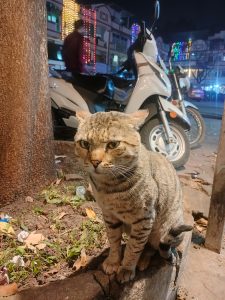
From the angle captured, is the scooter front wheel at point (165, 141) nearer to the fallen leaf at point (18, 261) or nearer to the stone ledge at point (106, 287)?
the stone ledge at point (106, 287)

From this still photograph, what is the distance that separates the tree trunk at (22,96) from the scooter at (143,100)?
5.47 feet

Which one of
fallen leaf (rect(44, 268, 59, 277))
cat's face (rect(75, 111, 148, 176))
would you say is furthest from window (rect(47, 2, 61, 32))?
fallen leaf (rect(44, 268, 59, 277))

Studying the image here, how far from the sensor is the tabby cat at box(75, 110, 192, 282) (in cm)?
181

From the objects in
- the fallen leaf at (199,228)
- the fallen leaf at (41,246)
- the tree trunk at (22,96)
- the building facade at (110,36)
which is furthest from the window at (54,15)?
the fallen leaf at (41,246)

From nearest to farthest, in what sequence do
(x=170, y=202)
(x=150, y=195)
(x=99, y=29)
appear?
(x=150, y=195) < (x=170, y=202) < (x=99, y=29)

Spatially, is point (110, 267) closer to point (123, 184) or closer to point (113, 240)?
point (113, 240)

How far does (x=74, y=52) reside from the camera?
20.7 feet

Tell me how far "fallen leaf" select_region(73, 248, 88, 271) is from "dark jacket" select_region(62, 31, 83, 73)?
4826 millimetres

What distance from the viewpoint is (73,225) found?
2.87 metres

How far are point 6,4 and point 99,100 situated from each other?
2.62 meters

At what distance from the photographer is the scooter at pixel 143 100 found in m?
5.02

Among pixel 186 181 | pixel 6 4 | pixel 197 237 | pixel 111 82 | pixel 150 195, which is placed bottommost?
pixel 197 237

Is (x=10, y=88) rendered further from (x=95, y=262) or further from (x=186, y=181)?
(x=186, y=181)

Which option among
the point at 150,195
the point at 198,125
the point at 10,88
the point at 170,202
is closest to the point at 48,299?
the point at 150,195
